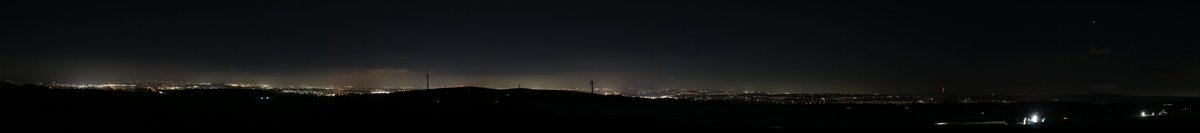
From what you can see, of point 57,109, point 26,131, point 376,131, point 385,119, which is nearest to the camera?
point 26,131

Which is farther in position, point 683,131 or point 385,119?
point 385,119

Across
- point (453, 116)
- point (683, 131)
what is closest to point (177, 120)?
point (453, 116)

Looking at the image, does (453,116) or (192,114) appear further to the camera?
(453,116)

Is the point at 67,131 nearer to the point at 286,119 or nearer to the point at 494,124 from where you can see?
the point at 286,119

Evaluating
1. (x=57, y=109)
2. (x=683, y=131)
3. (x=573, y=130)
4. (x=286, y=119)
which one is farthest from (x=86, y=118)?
(x=683, y=131)

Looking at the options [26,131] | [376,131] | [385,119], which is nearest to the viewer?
[26,131]

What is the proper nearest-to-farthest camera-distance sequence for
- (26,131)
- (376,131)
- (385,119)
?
(26,131) < (376,131) < (385,119)

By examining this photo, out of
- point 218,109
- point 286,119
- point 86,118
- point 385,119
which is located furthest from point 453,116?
point 86,118

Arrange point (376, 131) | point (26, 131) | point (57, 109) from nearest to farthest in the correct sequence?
point (26, 131)
point (376, 131)
point (57, 109)

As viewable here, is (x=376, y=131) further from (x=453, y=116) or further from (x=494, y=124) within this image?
(x=453, y=116)
